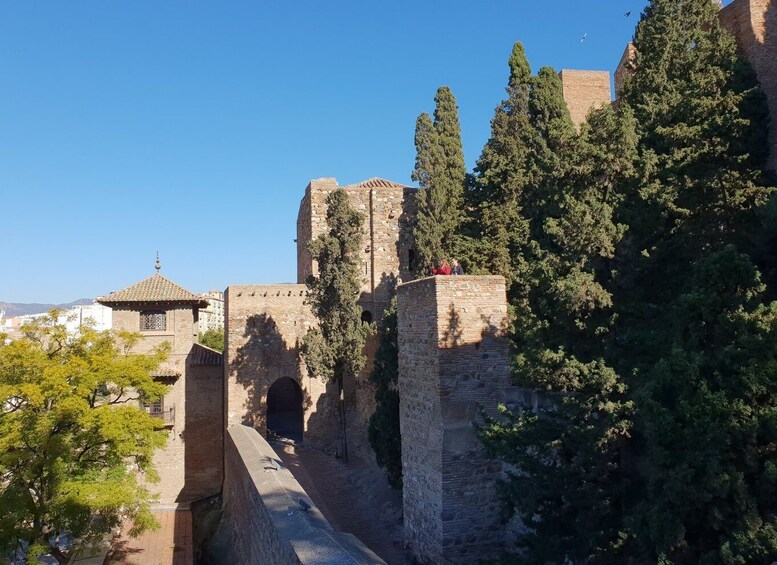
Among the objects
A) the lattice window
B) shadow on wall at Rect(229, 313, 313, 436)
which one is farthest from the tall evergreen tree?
the lattice window

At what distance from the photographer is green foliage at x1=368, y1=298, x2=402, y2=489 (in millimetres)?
13352

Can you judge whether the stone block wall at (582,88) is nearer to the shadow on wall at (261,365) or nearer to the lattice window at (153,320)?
the shadow on wall at (261,365)

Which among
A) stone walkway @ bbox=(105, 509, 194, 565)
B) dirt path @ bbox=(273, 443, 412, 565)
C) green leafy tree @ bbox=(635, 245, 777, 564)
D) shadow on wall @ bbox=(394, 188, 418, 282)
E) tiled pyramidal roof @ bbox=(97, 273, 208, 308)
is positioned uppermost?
shadow on wall @ bbox=(394, 188, 418, 282)

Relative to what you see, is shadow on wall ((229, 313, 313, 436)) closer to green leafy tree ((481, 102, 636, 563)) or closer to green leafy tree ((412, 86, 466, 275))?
green leafy tree ((412, 86, 466, 275))

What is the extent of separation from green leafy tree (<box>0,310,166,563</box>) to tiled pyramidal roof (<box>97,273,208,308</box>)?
6.09 metres

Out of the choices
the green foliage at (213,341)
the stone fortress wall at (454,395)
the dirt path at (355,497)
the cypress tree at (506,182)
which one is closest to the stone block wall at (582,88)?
the cypress tree at (506,182)

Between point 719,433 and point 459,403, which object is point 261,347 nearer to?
point 459,403

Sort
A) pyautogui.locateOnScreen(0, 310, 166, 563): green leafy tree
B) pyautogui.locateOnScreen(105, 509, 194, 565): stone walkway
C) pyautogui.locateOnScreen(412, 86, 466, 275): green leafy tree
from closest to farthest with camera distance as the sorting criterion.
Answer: pyautogui.locateOnScreen(0, 310, 166, 563): green leafy tree → pyautogui.locateOnScreen(105, 509, 194, 565): stone walkway → pyautogui.locateOnScreen(412, 86, 466, 275): green leafy tree

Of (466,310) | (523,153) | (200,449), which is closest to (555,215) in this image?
(466,310)

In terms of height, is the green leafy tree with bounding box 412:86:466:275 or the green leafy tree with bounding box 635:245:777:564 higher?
the green leafy tree with bounding box 412:86:466:275

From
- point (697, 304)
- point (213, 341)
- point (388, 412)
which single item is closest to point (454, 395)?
point (697, 304)

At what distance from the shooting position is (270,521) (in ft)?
28.4

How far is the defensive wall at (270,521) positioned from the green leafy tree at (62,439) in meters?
2.15

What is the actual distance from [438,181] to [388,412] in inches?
287
